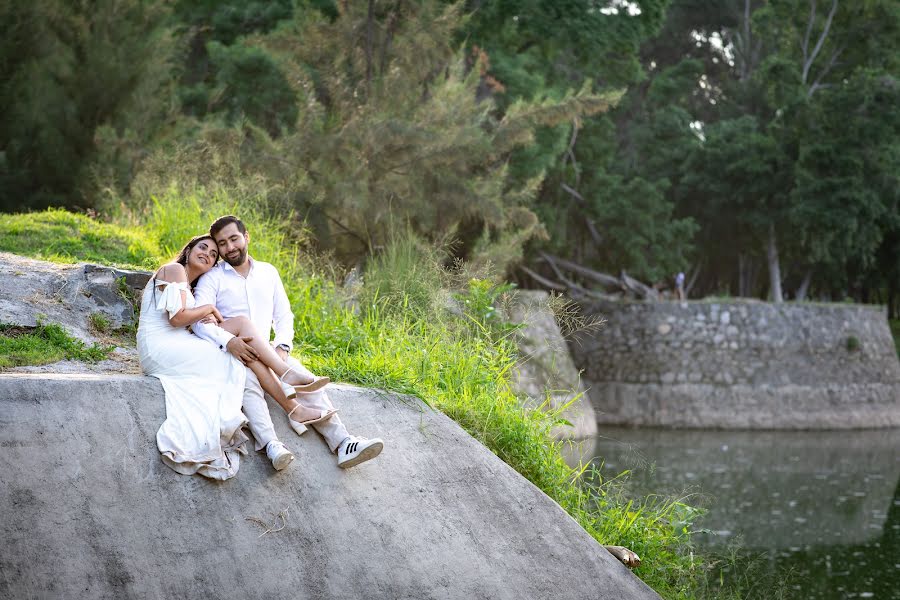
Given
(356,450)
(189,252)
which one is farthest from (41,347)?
(356,450)

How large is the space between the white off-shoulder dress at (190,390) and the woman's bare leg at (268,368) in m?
0.13

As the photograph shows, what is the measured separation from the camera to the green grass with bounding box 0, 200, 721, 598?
6070 millimetres

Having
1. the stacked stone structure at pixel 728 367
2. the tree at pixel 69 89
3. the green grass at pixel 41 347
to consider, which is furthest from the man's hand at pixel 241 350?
the stacked stone structure at pixel 728 367

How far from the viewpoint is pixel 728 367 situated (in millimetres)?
21047

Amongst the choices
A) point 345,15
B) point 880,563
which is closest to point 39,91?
point 345,15

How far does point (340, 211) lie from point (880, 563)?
21.1ft

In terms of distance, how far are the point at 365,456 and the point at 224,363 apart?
0.81 m

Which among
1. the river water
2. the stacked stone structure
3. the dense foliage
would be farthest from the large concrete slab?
the stacked stone structure

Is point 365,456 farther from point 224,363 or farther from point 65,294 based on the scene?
point 65,294

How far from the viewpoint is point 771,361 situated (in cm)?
2119

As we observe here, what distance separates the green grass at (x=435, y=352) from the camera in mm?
6070

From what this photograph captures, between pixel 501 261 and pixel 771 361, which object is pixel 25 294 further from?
pixel 771 361

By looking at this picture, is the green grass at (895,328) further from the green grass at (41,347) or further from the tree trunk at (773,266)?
the green grass at (41,347)

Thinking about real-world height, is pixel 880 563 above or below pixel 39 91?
below
